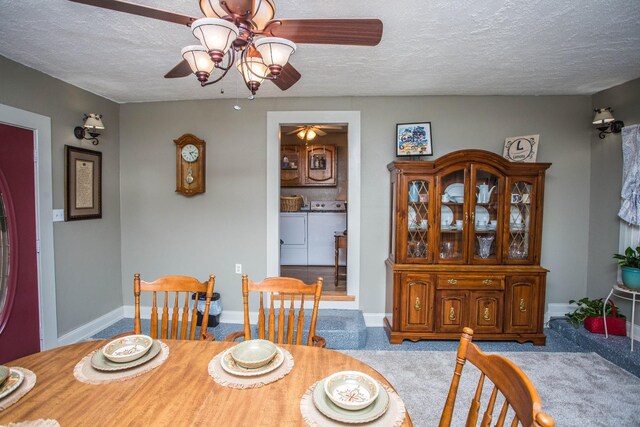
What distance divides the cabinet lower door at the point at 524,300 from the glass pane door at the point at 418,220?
0.86 meters

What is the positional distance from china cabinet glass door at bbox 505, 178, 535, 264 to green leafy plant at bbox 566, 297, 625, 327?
31.9 inches

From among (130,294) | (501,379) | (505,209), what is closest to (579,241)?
(505,209)

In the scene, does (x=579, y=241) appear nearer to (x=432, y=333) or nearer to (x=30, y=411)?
(x=432, y=333)

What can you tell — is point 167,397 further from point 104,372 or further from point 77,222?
point 77,222

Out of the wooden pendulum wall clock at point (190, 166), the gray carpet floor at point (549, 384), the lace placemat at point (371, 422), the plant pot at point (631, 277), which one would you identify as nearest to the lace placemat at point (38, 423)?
the lace placemat at point (371, 422)

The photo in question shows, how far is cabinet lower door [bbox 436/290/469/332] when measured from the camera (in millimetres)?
3115

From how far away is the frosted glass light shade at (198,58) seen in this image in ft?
4.48

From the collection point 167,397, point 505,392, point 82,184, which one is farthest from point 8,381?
point 82,184

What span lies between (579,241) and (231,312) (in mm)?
3920

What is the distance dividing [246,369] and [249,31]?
1359mm

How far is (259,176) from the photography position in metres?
3.65

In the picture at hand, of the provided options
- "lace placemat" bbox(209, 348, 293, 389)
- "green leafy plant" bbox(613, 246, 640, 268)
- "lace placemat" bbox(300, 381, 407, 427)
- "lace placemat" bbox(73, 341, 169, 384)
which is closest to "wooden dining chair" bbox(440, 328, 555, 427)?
"lace placemat" bbox(300, 381, 407, 427)

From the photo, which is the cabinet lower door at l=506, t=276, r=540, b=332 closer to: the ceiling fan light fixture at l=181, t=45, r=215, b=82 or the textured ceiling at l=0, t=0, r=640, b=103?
the textured ceiling at l=0, t=0, r=640, b=103

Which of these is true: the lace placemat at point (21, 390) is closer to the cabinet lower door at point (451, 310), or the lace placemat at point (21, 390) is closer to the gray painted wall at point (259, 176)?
the gray painted wall at point (259, 176)
